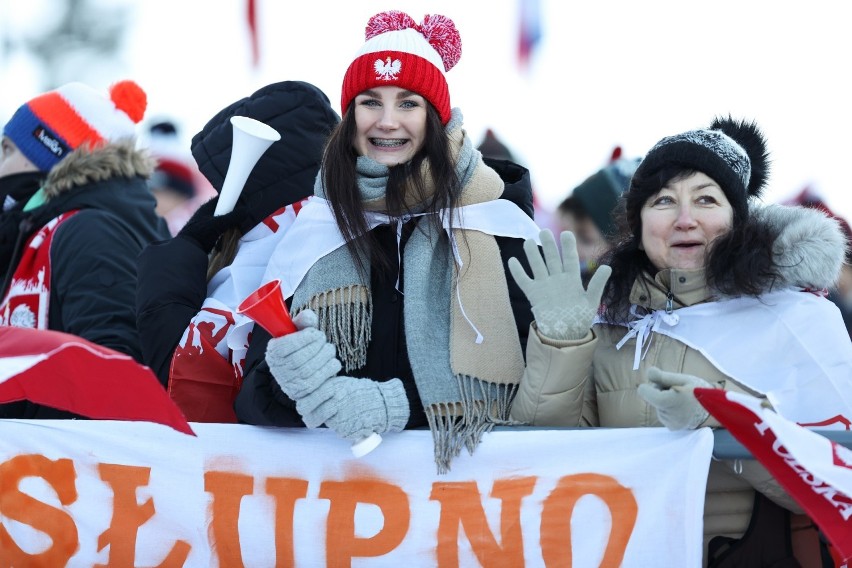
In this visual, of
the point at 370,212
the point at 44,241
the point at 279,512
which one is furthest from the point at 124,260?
the point at 279,512

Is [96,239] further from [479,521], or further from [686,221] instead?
[686,221]

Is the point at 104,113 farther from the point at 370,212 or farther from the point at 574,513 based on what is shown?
the point at 574,513

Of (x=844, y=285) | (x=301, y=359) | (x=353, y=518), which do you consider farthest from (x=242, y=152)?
(x=844, y=285)

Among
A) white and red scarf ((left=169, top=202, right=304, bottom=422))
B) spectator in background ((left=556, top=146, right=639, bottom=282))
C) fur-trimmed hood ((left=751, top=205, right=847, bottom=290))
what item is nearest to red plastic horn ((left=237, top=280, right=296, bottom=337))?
white and red scarf ((left=169, top=202, right=304, bottom=422))

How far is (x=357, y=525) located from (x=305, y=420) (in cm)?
31

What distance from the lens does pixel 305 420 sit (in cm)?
296

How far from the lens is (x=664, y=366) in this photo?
10.5 feet

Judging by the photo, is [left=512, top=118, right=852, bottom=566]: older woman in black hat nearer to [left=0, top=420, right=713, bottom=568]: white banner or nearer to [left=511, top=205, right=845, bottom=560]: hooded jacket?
[left=511, top=205, right=845, bottom=560]: hooded jacket

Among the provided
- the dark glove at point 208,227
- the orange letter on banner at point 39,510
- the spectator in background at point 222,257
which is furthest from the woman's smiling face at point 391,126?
the orange letter on banner at point 39,510

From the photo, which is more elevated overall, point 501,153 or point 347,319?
point 501,153

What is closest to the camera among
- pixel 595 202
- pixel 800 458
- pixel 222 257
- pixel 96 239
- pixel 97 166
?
pixel 800 458

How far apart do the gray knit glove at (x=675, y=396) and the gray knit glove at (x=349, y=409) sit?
0.67 meters

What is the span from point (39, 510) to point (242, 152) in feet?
4.23

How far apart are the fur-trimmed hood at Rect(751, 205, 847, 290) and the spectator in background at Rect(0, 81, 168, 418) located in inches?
86.0
